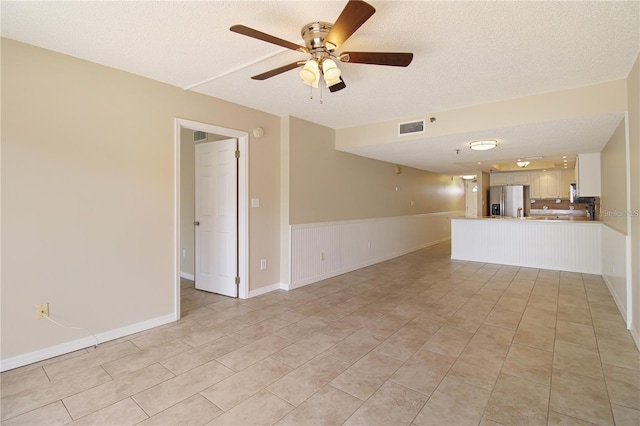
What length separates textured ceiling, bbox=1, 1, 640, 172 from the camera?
6.35ft

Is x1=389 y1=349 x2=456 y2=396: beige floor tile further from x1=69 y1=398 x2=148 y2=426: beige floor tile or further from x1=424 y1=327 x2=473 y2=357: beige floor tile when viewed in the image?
x1=69 y1=398 x2=148 y2=426: beige floor tile

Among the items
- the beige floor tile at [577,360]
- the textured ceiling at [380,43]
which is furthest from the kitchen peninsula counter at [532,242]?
the beige floor tile at [577,360]

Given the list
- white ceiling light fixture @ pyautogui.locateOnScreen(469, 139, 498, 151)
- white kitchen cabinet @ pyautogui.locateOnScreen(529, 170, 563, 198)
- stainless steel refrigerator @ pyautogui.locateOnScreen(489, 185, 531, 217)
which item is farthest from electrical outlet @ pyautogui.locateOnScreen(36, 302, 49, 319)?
white kitchen cabinet @ pyautogui.locateOnScreen(529, 170, 563, 198)

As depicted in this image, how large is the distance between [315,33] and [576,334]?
11.6ft

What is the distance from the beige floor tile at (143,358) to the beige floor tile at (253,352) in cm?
46

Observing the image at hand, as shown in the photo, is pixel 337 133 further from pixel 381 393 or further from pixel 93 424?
pixel 93 424

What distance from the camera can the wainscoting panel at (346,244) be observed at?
15.1ft

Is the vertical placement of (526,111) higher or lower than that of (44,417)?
higher

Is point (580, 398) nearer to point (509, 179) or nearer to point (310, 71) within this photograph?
point (310, 71)

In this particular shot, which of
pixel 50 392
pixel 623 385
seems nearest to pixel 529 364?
pixel 623 385

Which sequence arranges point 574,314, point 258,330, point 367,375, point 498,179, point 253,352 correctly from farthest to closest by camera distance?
point 498,179, point 574,314, point 258,330, point 253,352, point 367,375

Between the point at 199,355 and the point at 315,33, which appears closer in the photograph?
the point at 315,33

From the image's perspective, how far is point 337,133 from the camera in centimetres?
512

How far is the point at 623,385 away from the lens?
2098mm
